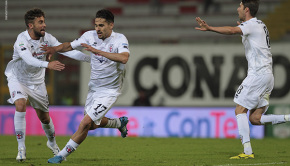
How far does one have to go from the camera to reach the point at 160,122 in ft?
49.0

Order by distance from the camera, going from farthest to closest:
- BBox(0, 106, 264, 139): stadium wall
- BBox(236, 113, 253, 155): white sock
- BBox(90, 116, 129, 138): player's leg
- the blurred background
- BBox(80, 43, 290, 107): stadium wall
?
BBox(80, 43, 290, 107): stadium wall → the blurred background → BBox(0, 106, 264, 139): stadium wall → BBox(90, 116, 129, 138): player's leg → BBox(236, 113, 253, 155): white sock

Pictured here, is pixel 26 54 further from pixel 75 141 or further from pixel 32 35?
pixel 75 141

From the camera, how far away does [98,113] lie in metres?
7.48

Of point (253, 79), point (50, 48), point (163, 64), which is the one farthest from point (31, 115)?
point (253, 79)

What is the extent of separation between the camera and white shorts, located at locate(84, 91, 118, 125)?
7.45 m

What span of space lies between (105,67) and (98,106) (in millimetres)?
591

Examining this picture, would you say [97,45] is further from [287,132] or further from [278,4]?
[278,4]

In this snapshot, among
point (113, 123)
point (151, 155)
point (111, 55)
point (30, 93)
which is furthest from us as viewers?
point (151, 155)

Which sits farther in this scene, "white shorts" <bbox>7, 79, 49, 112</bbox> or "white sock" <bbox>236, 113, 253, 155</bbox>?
"white shorts" <bbox>7, 79, 49, 112</bbox>

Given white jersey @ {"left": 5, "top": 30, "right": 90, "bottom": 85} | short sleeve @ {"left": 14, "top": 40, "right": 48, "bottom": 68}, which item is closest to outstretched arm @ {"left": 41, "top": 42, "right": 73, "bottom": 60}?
white jersey @ {"left": 5, "top": 30, "right": 90, "bottom": 85}

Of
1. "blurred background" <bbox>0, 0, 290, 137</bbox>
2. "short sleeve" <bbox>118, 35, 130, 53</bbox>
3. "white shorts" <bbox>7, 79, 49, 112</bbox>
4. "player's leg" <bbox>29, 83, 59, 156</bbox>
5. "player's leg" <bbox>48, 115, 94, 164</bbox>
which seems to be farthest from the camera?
"blurred background" <bbox>0, 0, 290, 137</bbox>

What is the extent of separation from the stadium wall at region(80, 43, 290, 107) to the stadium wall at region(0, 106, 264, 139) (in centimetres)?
217

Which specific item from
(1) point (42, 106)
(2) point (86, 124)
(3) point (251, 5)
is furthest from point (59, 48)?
(3) point (251, 5)

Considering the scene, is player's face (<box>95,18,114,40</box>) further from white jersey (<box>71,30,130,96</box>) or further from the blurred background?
the blurred background
